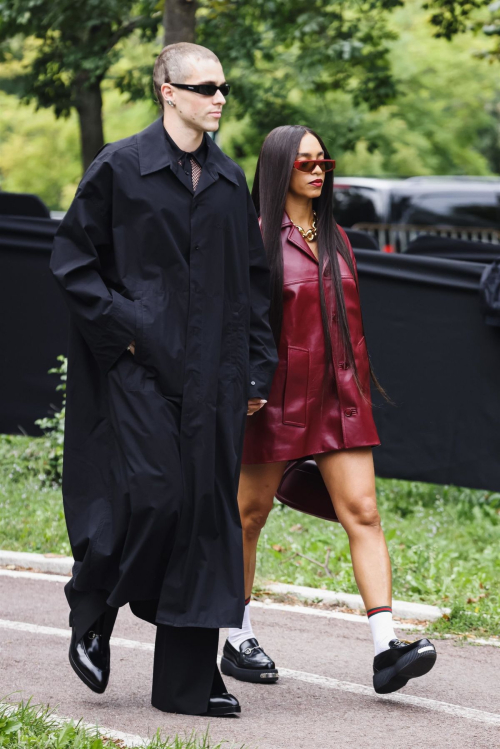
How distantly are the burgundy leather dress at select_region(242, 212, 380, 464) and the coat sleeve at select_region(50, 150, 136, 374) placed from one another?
822mm

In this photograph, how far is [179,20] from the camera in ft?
29.8

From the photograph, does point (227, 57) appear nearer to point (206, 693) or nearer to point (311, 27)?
point (311, 27)

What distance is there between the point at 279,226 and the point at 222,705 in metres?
1.79

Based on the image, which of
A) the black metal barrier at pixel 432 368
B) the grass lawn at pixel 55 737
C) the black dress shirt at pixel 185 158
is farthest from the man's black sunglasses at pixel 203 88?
the black metal barrier at pixel 432 368

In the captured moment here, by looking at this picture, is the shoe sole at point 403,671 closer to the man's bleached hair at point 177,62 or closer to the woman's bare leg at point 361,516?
the woman's bare leg at point 361,516

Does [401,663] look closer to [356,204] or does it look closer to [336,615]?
[336,615]

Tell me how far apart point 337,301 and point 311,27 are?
25.0ft

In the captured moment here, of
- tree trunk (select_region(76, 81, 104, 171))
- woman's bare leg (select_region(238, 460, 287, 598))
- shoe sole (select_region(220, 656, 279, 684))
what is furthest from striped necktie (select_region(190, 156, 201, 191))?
tree trunk (select_region(76, 81, 104, 171))

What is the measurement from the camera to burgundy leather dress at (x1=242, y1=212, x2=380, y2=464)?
439 centimetres

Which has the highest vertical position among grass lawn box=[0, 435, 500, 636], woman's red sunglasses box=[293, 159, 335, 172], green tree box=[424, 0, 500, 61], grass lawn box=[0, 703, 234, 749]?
woman's red sunglasses box=[293, 159, 335, 172]

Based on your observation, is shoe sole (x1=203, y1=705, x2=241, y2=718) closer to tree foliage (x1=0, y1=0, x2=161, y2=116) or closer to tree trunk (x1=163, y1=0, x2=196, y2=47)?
tree trunk (x1=163, y1=0, x2=196, y2=47)

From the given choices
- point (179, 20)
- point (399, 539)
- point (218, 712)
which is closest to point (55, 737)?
point (218, 712)

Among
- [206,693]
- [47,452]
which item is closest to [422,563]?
[206,693]

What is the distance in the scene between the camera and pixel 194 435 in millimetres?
3807
